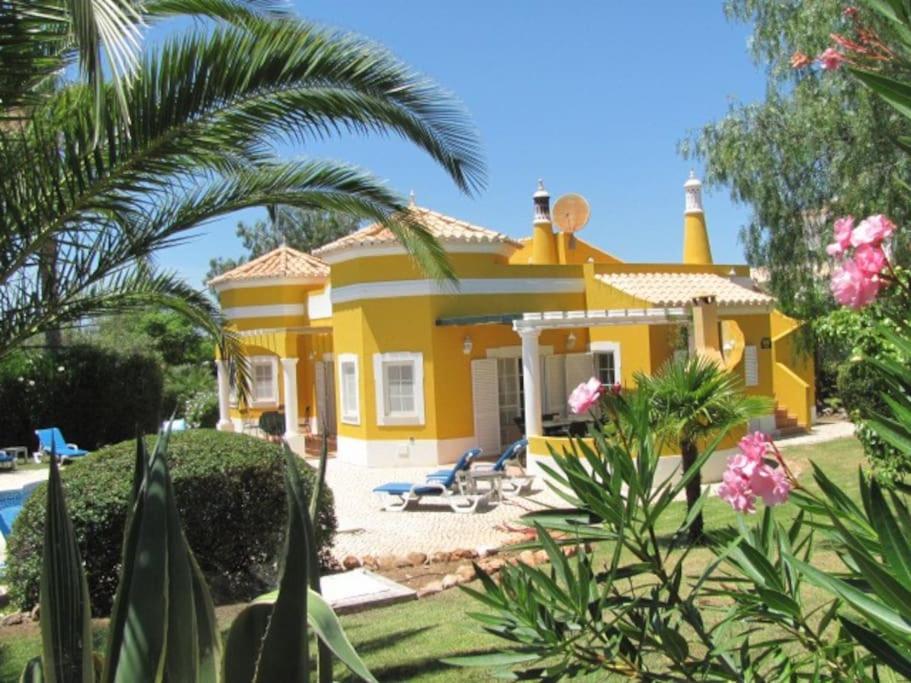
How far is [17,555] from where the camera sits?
878 centimetres

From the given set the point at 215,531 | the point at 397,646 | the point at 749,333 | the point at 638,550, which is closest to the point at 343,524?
the point at 215,531

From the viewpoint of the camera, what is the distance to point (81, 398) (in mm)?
27016

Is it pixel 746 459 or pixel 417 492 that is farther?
pixel 417 492

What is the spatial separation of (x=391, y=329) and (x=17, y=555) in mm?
12320

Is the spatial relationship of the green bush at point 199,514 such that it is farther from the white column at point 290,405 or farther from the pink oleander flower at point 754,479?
the white column at point 290,405

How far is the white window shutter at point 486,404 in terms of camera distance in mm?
20734

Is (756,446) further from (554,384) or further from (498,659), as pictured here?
(554,384)

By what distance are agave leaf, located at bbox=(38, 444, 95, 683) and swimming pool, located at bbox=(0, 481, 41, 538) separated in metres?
8.82

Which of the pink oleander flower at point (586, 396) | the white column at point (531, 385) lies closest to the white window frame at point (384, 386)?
the white column at point (531, 385)

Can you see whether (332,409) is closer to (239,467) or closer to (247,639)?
(239,467)

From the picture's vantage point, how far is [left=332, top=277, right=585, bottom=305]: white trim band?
2031 centimetres

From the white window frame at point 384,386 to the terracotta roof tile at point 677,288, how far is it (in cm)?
513

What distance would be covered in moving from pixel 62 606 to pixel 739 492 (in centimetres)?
208

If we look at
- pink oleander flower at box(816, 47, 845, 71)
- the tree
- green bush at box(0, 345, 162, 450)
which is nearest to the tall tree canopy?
pink oleander flower at box(816, 47, 845, 71)
